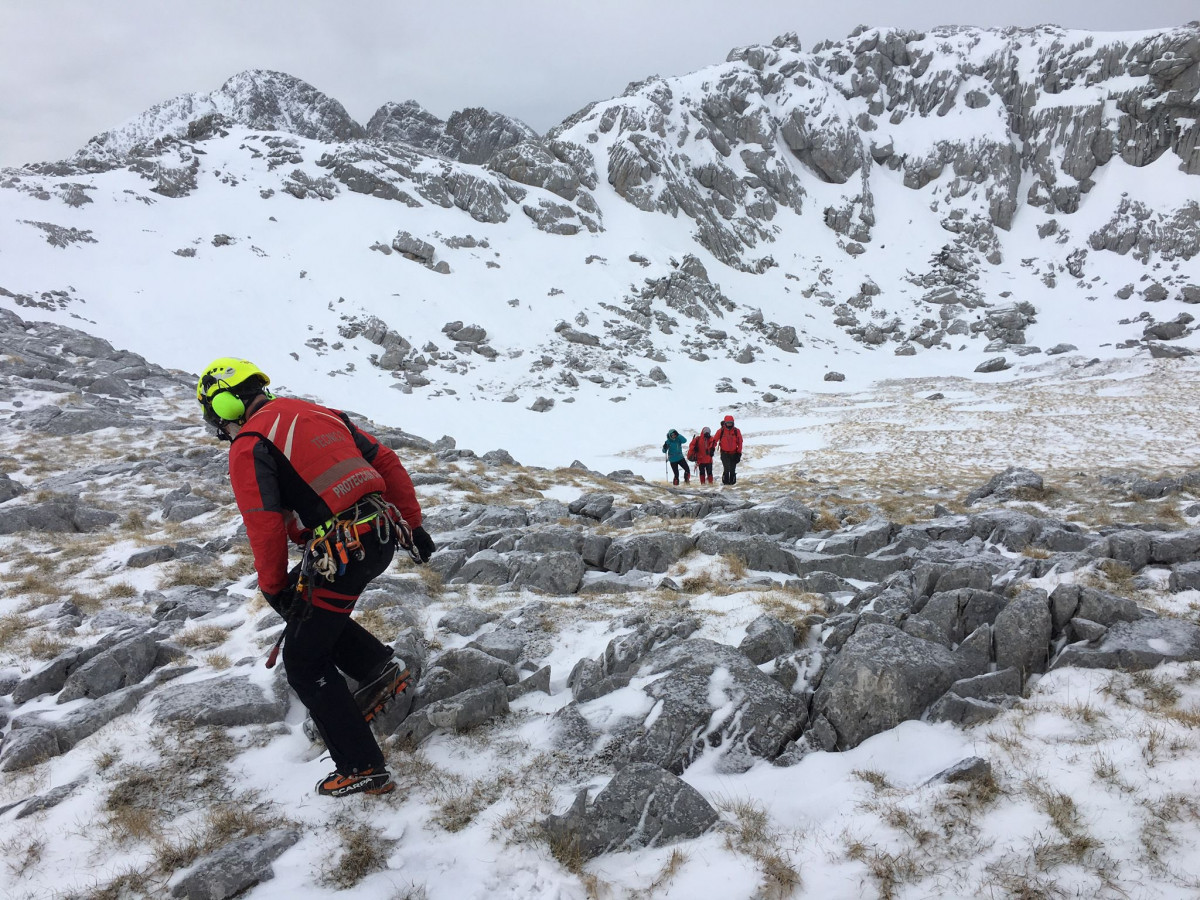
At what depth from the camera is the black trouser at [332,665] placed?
438cm

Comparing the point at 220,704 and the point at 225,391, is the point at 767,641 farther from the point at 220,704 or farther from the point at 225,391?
the point at 225,391

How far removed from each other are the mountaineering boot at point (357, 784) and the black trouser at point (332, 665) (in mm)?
54

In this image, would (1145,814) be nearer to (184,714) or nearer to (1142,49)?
(184,714)

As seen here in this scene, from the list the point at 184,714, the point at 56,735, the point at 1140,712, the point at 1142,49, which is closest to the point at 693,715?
the point at 1140,712

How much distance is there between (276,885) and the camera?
3.74 m

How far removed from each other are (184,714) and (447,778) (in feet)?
8.85

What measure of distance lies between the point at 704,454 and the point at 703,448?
0.25 metres

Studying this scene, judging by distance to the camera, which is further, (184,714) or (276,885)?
(184,714)

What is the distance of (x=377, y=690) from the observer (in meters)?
5.00

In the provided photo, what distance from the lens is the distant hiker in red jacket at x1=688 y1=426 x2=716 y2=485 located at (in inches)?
840

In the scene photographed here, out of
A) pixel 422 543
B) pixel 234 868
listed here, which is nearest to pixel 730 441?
pixel 422 543

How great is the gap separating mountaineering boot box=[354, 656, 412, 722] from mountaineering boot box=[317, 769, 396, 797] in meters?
0.52

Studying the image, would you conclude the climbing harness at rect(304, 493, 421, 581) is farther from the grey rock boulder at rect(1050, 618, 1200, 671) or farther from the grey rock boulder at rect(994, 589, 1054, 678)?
the grey rock boulder at rect(1050, 618, 1200, 671)

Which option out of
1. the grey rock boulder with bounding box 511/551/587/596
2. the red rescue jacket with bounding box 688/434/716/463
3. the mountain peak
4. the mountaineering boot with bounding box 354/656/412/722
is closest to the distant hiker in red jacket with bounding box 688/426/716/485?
the red rescue jacket with bounding box 688/434/716/463
